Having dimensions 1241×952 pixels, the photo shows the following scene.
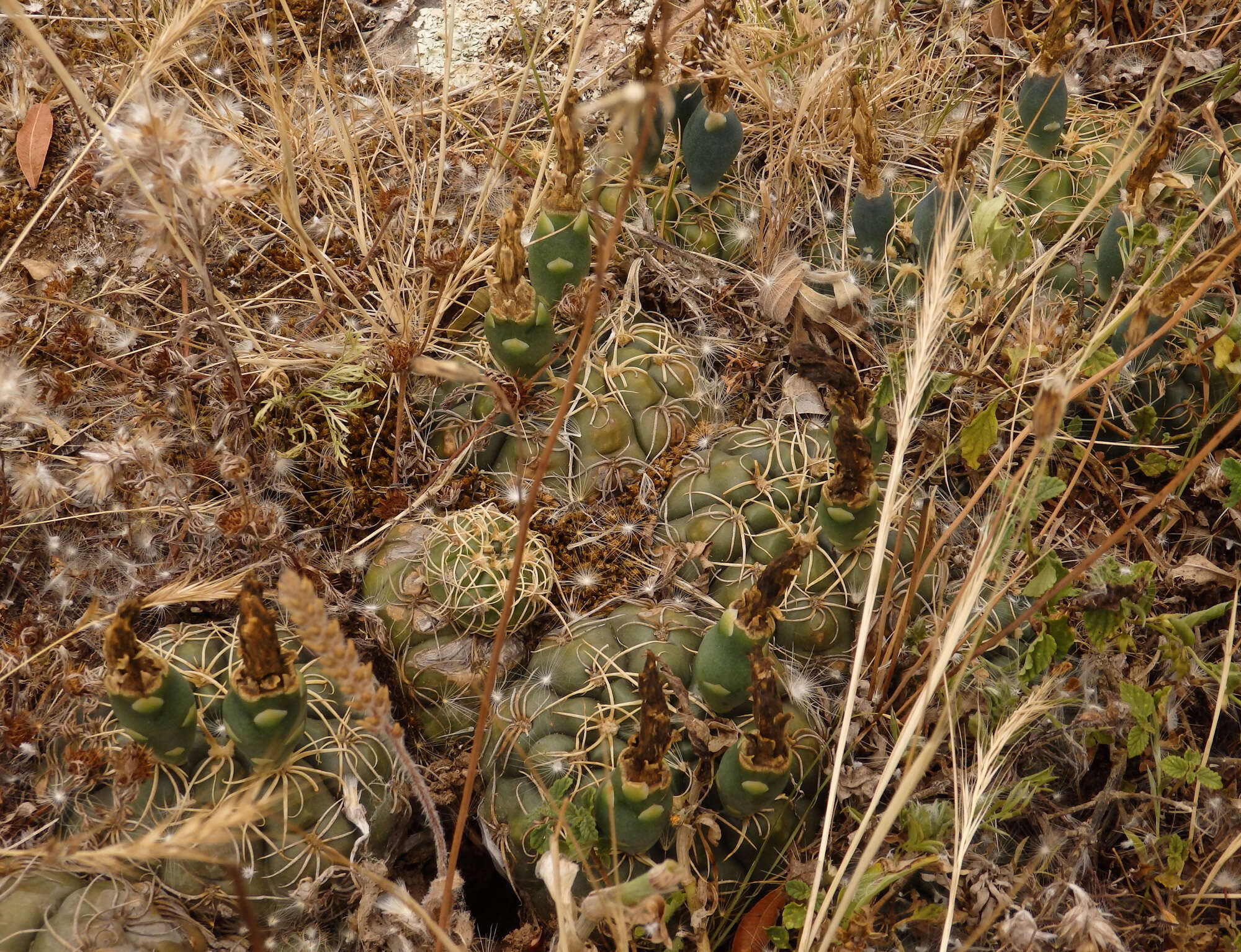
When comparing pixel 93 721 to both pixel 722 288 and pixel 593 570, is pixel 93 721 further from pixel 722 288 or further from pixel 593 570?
pixel 722 288

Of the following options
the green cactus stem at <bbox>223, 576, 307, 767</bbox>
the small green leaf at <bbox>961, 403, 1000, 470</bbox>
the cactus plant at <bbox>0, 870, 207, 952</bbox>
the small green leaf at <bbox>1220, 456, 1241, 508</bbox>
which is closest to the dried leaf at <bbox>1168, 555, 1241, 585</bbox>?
the small green leaf at <bbox>1220, 456, 1241, 508</bbox>

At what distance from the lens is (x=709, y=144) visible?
2.14m

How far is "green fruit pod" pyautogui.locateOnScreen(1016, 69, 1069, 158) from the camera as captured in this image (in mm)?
2121

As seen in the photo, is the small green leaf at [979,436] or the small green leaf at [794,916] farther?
the small green leaf at [979,436]

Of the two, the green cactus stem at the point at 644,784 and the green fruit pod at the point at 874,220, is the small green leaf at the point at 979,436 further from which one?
the green cactus stem at the point at 644,784

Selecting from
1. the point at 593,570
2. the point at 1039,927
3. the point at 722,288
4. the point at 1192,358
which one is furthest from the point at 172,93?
the point at 1039,927

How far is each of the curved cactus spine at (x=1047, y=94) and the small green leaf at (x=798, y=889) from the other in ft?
5.66

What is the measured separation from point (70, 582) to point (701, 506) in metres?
1.35

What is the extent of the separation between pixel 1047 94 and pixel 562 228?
3.71 ft

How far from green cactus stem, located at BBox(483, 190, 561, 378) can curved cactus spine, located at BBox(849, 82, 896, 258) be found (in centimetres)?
61

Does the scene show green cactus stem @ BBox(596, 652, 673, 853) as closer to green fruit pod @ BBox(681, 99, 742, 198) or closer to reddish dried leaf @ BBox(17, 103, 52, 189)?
green fruit pod @ BBox(681, 99, 742, 198)

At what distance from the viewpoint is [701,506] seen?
1.96 metres

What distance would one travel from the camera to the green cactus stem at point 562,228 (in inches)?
73.9

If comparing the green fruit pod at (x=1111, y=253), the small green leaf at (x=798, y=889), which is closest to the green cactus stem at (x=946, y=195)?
the green fruit pod at (x=1111, y=253)
